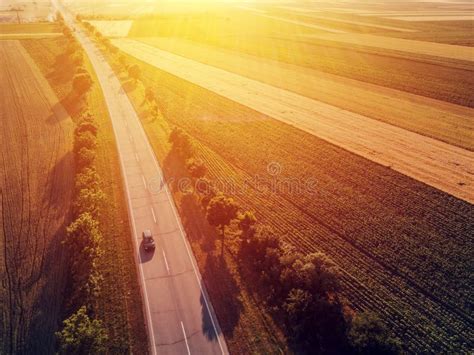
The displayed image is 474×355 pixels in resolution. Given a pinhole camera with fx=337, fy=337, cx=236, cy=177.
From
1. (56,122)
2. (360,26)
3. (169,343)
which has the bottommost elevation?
(169,343)

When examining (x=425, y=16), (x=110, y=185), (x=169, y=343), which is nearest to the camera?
(x=169, y=343)

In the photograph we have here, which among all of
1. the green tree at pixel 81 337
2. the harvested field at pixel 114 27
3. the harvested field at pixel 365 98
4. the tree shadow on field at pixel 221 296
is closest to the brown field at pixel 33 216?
the green tree at pixel 81 337

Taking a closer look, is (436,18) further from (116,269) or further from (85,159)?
(116,269)

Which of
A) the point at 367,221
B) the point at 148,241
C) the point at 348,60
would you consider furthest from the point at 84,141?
the point at 348,60

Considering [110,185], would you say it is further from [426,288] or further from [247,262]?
[426,288]

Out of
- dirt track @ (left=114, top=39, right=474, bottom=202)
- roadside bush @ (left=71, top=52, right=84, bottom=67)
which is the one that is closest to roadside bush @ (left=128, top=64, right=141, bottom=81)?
dirt track @ (left=114, top=39, right=474, bottom=202)

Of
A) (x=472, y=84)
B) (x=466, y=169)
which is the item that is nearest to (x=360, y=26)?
(x=472, y=84)
